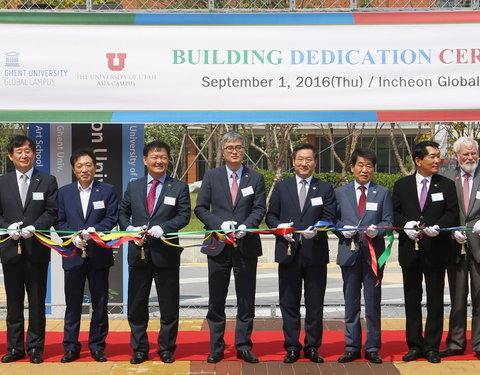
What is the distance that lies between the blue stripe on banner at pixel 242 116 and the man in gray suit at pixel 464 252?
1365 millimetres

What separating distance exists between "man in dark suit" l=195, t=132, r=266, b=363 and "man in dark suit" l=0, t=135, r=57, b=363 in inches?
53.4

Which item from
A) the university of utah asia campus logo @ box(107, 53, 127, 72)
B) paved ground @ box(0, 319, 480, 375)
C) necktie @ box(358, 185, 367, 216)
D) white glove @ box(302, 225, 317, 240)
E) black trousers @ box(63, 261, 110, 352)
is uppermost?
the university of utah asia campus logo @ box(107, 53, 127, 72)

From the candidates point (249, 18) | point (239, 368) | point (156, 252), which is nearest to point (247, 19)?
point (249, 18)

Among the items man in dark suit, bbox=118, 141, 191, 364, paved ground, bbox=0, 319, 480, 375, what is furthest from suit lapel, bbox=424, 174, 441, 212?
man in dark suit, bbox=118, 141, 191, 364

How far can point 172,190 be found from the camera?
698 cm

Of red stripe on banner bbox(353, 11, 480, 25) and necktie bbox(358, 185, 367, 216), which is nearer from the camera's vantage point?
necktie bbox(358, 185, 367, 216)

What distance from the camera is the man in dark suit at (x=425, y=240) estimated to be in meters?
6.88

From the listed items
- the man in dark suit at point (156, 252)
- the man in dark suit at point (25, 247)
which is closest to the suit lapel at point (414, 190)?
the man in dark suit at point (156, 252)

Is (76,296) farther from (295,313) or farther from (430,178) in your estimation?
(430,178)

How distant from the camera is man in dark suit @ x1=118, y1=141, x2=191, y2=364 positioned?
690 centimetres

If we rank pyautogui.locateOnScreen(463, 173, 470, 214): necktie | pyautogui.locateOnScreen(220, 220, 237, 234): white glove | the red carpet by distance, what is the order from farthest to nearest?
the red carpet, pyautogui.locateOnScreen(463, 173, 470, 214): necktie, pyautogui.locateOnScreen(220, 220, 237, 234): white glove

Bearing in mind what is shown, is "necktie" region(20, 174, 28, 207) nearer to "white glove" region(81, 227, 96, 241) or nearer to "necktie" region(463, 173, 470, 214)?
"white glove" region(81, 227, 96, 241)

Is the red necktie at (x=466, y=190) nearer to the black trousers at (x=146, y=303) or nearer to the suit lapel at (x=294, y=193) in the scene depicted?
the suit lapel at (x=294, y=193)

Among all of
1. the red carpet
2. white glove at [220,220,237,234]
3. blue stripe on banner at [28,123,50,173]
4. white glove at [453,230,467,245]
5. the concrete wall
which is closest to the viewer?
white glove at [220,220,237,234]
